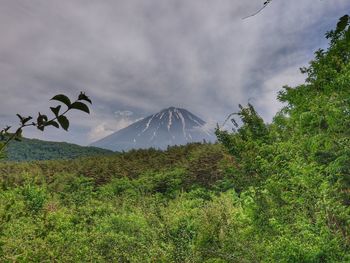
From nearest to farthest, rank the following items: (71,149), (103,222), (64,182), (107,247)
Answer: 1. (107,247)
2. (103,222)
3. (64,182)
4. (71,149)

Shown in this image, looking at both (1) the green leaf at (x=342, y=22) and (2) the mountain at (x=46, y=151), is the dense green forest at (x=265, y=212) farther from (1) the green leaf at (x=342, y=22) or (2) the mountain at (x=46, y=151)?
(2) the mountain at (x=46, y=151)

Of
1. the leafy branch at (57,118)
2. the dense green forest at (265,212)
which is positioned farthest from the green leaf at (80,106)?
the dense green forest at (265,212)

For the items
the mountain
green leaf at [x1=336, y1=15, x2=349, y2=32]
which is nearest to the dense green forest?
green leaf at [x1=336, y1=15, x2=349, y2=32]

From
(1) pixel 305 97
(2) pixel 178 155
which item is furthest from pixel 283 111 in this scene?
(2) pixel 178 155

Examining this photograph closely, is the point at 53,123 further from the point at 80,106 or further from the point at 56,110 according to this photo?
the point at 80,106

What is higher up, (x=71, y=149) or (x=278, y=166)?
(x=71, y=149)

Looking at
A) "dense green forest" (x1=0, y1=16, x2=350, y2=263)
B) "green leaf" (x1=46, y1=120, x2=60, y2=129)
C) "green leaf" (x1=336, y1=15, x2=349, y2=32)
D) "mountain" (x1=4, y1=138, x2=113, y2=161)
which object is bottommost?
"green leaf" (x1=46, y1=120, x2=60, y2=129)

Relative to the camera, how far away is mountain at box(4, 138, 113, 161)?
17038 centimetres

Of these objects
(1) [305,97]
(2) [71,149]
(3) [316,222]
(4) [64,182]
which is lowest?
(3) [316,222]

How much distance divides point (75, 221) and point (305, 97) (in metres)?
19.4

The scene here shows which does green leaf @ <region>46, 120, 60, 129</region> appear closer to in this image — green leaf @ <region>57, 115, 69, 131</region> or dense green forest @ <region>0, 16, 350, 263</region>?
green leaf @ <region>57, 115, 69, 131</region>

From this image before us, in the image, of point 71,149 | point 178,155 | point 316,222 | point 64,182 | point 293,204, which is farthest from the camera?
point 71,149

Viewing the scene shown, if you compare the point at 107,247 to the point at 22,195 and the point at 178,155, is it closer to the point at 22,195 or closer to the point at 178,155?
the point at 22,195

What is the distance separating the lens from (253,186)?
584 inches
